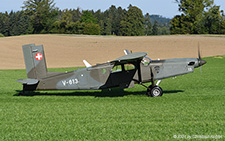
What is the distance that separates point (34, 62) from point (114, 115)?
616 cm

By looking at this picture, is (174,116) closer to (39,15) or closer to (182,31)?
(182,31)

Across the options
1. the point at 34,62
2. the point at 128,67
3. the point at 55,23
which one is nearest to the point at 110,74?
the point at 128,67

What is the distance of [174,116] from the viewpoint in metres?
10.3

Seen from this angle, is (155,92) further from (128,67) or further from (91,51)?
(91,51)

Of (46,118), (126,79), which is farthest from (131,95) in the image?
(46,118)

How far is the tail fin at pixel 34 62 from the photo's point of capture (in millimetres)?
14734

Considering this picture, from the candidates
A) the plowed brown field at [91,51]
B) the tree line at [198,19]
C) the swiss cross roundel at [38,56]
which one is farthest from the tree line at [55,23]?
the swiss cross roundel at [38,56]

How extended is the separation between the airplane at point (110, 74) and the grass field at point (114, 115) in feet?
2.07

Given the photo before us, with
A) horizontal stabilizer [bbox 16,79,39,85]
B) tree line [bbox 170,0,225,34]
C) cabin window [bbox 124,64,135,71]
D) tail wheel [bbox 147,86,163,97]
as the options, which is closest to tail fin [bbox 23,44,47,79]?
horizontal stabilizer [bbox 16,79,39,85]

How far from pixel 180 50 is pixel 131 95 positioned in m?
35.8

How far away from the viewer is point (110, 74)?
14.6 metres

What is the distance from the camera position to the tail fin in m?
14.7

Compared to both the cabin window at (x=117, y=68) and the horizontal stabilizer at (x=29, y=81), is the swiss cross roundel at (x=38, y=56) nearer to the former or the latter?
the horizontal stabilizer at (x=29, y=81)

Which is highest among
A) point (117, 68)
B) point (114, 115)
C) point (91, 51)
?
point (117, 68)
